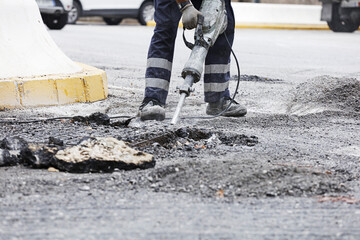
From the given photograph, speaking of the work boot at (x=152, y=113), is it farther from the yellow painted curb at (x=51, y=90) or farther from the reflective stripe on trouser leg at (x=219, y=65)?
the yellow painted curb at (x=51, y=90)

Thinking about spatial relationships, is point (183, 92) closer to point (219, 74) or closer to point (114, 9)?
point (219, 74)

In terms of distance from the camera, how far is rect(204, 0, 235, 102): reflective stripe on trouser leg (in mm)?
5172

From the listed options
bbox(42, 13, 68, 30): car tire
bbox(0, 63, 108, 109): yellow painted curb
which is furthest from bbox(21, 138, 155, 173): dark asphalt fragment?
bbox(42, 13, 68, 30): car tire

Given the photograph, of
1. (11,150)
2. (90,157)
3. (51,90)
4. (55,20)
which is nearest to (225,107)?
(51,90)

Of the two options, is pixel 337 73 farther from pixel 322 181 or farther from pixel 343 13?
pixel 343 13

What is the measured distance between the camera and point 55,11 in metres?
14.2

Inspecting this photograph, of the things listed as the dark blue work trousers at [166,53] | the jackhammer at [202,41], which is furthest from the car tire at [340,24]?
the jackhammer at [202,41]

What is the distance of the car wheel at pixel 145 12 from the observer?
62.0ft

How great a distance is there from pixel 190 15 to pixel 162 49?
1.39ft

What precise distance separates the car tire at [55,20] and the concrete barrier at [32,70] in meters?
8.92

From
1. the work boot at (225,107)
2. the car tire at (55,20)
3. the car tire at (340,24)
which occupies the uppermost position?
the work boot at (225,107)

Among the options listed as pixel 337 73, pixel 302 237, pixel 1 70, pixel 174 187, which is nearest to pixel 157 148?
pixel 174 187

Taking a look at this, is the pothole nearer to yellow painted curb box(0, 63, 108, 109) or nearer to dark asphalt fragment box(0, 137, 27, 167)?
dark asphalt fragment box(0, 137, 27, 167)

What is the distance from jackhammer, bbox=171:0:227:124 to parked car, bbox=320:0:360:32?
10892mm
